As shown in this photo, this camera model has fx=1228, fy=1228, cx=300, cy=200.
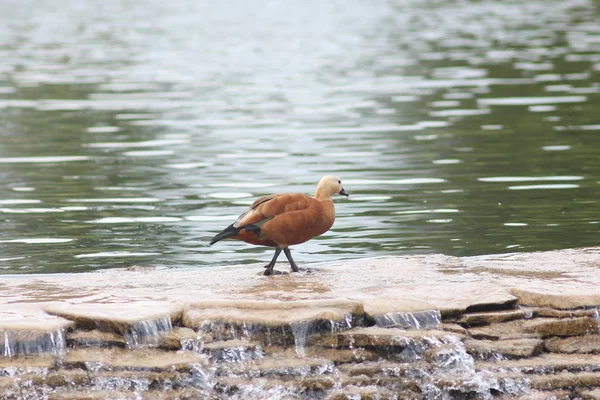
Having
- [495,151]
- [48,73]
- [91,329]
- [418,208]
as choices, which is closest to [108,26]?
[48,73]

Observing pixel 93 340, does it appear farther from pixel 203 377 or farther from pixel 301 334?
pixel 301 334

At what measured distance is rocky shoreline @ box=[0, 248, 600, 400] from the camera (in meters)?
7.71

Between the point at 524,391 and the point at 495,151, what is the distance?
12.0 meters

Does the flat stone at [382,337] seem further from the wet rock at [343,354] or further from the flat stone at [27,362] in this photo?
the flat stone at [27,362]

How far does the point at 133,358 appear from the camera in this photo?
25.8ft

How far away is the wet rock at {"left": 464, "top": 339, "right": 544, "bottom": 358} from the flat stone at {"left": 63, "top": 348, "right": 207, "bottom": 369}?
1.76 m

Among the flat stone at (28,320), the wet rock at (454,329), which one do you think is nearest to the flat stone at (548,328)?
the wet rock at (454,329)

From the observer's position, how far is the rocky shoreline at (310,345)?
25.3 feet

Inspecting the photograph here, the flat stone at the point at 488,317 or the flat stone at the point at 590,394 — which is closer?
the flat stone at the point at 590,394

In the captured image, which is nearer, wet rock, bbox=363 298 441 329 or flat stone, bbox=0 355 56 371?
flat stone, bbox=0 355 56 371

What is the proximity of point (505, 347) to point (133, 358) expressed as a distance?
2427 mm

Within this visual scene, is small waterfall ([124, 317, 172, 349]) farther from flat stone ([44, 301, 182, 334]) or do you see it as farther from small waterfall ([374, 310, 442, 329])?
small waterfall ([374, 310, 442, 329])

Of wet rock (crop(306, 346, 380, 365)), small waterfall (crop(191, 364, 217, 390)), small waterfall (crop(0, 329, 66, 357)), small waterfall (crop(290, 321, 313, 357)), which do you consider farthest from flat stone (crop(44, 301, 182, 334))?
wet rock (crop(306, 346, 380, 365))

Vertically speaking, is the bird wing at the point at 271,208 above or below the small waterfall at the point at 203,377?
above
